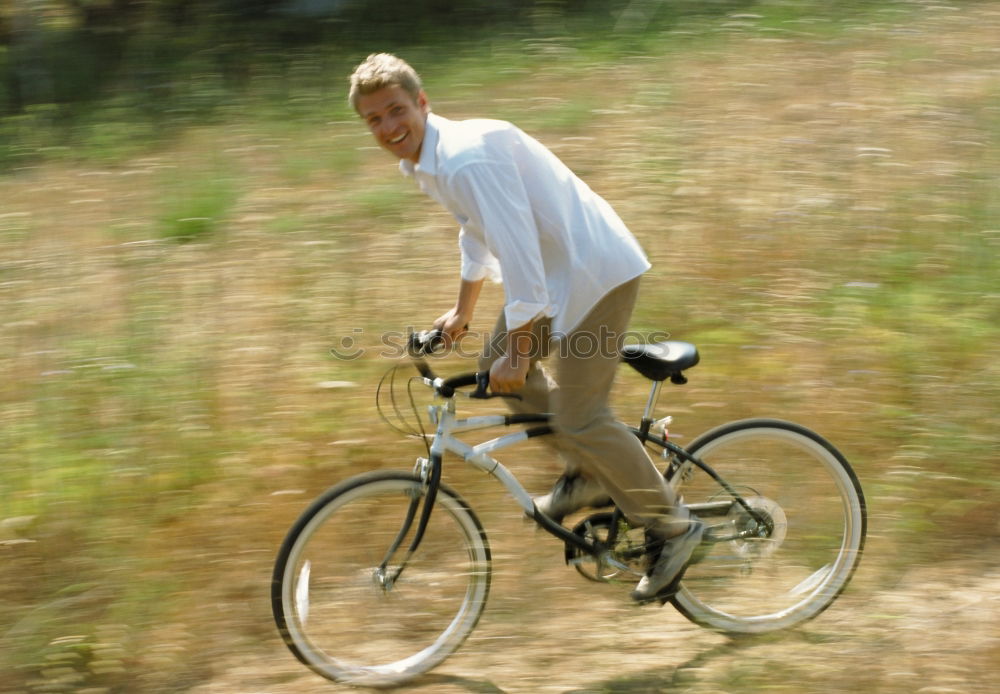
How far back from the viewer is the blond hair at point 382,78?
10.4 feet

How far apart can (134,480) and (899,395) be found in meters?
3.27

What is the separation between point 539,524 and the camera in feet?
Result: 12.4

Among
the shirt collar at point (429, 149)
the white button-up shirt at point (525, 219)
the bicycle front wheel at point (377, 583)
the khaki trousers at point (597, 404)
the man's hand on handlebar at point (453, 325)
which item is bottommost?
the bicycle front wheel at point (377, 583)

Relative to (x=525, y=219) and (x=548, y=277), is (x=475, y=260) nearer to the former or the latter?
(x=548, y=277)

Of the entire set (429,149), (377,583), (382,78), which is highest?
(382,78)

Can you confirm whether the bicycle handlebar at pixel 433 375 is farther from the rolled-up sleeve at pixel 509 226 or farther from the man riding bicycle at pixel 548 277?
the rolled-up sleeve at pixel 509 226

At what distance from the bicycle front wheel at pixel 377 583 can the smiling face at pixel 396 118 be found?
1.05 meters

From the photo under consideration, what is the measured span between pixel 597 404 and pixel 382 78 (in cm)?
125

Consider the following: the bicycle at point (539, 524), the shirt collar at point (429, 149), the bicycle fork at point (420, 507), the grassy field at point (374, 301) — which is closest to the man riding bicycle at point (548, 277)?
the shirt collar at point (429, 149)

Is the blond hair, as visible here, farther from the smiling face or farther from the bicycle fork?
the bicycle fork

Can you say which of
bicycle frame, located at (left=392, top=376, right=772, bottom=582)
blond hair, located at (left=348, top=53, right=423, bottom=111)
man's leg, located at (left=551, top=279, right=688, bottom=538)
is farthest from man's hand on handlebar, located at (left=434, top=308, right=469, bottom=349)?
blond hair, located at (left=348, top=53, right=423, bottom=111)

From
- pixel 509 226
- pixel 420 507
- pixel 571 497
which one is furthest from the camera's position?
pixel 571 497

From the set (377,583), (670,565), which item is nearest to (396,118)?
(377,583)

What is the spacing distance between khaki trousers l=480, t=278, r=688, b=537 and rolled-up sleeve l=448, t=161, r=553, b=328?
36 cm
